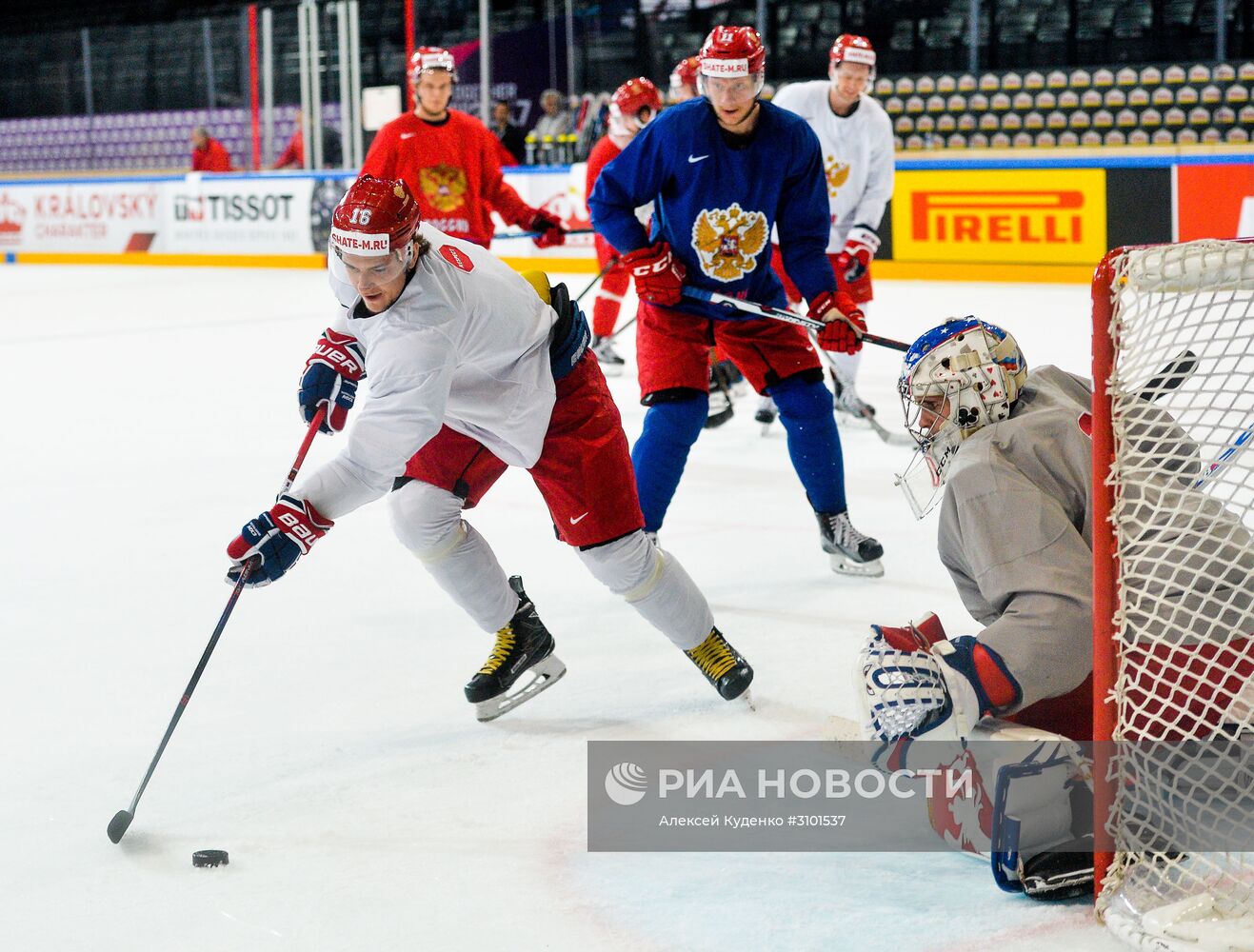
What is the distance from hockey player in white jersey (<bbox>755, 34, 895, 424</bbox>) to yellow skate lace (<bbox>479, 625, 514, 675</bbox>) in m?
2.48

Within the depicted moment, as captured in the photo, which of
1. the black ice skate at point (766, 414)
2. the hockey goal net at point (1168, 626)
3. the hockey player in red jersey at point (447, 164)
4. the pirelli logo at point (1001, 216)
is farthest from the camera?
the pirelli logo at point (1001, 216)

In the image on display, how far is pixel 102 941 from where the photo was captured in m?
1.77

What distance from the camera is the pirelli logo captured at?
8531mm

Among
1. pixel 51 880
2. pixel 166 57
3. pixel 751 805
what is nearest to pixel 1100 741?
pixel 751 805

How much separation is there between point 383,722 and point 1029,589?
3.96 ft

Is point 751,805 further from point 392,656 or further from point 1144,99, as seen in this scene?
point 1144,99

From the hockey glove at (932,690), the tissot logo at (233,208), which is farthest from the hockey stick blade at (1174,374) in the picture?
the tissot logo at (233,208)

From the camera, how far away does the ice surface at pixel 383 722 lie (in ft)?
5.94

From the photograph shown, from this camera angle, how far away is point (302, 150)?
39.4ft

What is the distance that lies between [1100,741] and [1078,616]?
0.15m

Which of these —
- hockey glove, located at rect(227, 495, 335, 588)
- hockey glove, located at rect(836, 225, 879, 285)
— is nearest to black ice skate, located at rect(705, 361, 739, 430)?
hockey glove, located at rect(836, 225, 879, 285)

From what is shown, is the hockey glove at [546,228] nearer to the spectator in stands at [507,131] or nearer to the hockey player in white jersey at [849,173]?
the hockey player in white jersey at [849,173]

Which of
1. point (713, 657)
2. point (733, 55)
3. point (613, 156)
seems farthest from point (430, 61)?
point (713, 657)

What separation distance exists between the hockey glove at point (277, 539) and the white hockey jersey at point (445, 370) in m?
0.03
